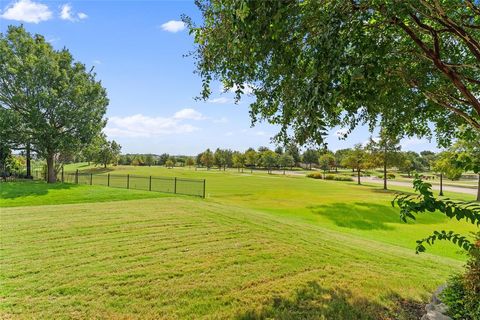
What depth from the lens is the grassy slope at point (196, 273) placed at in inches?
164

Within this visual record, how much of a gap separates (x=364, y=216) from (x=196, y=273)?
13.9 meters

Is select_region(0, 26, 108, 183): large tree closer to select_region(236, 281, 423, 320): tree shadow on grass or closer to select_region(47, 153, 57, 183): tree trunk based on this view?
select_region(47, 153, 57, 183): tree trunk

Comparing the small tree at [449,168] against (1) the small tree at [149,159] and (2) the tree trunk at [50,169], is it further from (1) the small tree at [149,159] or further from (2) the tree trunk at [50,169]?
(1) the small tree at [149,159]

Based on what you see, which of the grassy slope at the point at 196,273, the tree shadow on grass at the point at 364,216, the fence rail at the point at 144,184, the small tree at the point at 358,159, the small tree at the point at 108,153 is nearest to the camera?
the grassy slope at the point at 196,273

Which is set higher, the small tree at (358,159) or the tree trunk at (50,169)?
the small tree at (358,159)

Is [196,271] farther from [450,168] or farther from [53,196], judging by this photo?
[53,196]

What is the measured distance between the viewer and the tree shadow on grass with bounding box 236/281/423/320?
404 centimetres

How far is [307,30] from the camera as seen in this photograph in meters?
3.52

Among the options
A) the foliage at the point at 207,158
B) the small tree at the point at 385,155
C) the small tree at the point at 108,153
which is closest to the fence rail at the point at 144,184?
the small tree at the point at 385,155

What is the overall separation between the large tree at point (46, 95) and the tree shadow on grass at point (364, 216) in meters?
19.4

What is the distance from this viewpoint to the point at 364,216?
16688mm

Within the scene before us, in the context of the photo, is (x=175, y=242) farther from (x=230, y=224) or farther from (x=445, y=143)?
(x=445, y=143)

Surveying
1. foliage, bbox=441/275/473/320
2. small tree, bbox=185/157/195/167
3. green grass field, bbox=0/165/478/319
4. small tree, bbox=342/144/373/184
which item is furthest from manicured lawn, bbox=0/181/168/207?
small tree, bbox=185/157/195/167

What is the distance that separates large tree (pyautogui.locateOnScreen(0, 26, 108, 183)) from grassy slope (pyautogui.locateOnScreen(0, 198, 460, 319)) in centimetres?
1509
